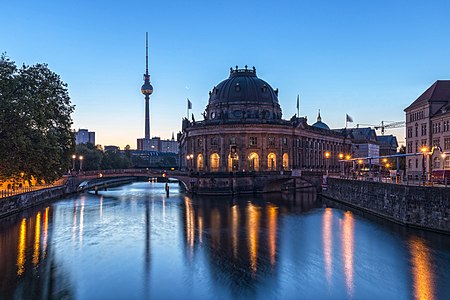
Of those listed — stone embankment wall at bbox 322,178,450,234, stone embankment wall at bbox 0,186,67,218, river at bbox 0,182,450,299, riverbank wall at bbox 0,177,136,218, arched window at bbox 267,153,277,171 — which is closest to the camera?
river at bbox 0,182,450,299

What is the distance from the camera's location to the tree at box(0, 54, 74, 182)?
143 ft

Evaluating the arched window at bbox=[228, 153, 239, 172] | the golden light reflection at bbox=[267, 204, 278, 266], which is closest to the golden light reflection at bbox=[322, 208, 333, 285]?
the golden light reflection at bbox=[267, 204, 278, 266]

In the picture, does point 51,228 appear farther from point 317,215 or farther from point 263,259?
point 317,215

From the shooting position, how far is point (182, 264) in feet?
104

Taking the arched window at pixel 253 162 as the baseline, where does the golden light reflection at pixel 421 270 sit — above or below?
below

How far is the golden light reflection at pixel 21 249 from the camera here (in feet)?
96.1

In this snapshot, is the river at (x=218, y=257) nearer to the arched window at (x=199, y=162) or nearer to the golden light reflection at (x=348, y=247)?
the golden light reflection at (x=348, y=247)

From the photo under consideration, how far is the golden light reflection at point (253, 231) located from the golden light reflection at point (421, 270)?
11.1 metres

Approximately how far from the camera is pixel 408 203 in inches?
1679

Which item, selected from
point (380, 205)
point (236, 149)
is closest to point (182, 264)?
point (380, 205)

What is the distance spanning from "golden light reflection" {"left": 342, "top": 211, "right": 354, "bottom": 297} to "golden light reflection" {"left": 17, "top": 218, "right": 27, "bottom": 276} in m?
22.9

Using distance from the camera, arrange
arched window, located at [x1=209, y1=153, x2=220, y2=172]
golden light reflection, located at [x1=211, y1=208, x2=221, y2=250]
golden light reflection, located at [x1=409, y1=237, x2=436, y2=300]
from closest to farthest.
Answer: golden light reflection, located at [x1=409, y1=237, x2=436, y2=300], golden light reflection, located at [x1=211, y1=208, x2=221, y2=250], arched window, located at [x1=209, y1=153, x2=220, y2=172]

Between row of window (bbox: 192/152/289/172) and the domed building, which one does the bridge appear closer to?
row of window (bbox: 192/152/289/172)

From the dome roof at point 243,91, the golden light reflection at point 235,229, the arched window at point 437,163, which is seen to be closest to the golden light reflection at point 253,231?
the golden light reflection at point 235,229
